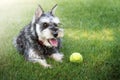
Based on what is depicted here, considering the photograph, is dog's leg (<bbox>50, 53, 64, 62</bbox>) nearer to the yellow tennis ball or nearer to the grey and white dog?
the grey and white dog

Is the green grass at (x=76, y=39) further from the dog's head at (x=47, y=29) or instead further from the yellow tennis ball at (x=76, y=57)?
the dog's head at (x=47, y=29)

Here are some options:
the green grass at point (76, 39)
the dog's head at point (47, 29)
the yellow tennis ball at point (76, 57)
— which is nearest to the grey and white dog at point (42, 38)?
the dog's head at point (47, 29)

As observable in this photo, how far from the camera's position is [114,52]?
28.0 ft

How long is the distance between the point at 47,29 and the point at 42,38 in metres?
0.24

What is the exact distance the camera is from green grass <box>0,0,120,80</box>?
7.51m

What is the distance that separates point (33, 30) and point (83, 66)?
3.41 ft

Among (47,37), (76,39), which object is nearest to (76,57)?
(47,37)

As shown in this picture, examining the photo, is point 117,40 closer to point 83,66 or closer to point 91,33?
point 91,33

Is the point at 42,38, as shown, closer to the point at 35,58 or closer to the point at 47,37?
the point at 47,37

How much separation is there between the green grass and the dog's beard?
0.31 meters

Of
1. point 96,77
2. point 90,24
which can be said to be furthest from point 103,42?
point 96,77

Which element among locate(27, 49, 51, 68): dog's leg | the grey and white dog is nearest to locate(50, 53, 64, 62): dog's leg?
the grey and white dog

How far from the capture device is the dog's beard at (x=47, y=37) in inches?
305

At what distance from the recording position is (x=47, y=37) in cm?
779
